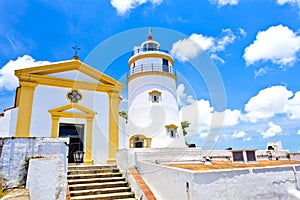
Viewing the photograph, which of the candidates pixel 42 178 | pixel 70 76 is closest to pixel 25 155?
pixel 42 178

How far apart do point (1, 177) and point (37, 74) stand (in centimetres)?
598

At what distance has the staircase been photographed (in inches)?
224

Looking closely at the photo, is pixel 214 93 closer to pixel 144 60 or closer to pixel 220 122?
pixel 220 122

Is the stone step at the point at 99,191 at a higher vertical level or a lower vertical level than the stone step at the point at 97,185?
lower

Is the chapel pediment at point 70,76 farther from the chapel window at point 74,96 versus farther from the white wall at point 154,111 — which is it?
the white wall at point 154,111

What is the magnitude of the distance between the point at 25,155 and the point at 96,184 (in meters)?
2.27

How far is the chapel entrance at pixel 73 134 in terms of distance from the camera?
9.66 metres

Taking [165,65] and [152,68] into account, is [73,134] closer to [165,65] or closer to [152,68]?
[152,68]

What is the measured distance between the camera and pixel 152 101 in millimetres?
13977

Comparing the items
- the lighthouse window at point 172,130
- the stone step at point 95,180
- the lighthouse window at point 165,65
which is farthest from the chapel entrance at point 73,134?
the lighthouse window at point 165,65

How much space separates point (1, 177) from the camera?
15.0 feet

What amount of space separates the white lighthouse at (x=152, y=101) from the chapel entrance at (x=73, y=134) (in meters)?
4.15

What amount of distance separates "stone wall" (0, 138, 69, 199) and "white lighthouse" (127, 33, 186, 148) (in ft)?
27.0

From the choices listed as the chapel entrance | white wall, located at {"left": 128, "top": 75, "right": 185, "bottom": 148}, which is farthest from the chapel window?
white wall, located at {"left": 128, "top": 75, "right": 185, "bottom": 148}
